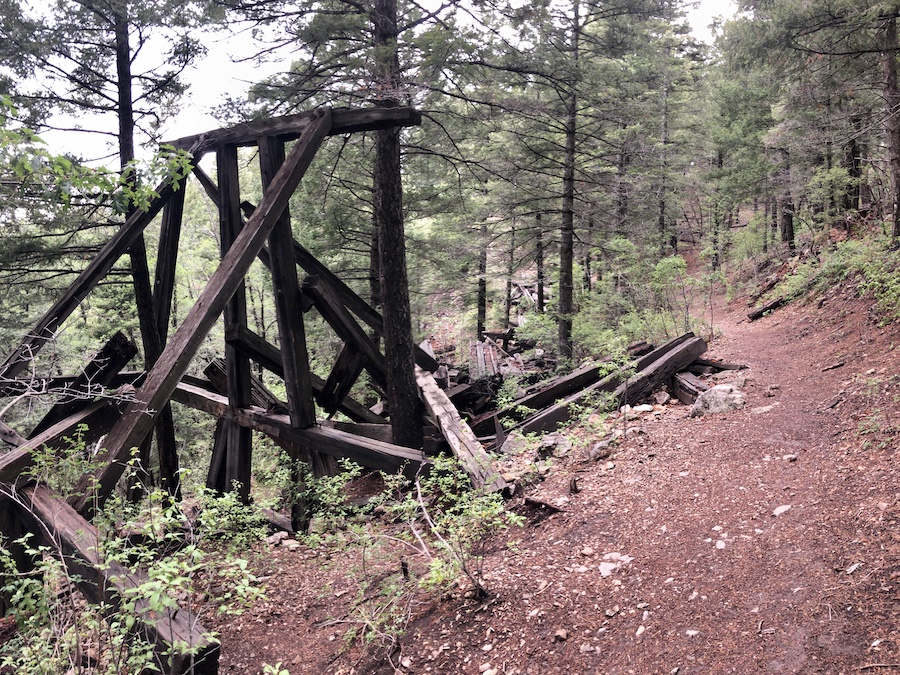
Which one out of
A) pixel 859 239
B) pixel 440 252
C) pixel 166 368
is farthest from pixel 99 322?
pixel 859 239

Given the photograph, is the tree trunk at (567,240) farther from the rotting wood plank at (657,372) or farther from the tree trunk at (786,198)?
the tree trunk at (786,198)

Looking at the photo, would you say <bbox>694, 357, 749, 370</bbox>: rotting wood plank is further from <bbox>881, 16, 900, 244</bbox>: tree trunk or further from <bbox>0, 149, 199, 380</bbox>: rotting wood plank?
<bbox>0, 149, 199, 380</bbox>: rotting wood plank

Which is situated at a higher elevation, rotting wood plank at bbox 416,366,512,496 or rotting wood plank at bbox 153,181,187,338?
rotting wood plank at bbox 153,181,187,338

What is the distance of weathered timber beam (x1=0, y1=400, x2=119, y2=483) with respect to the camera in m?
4.08

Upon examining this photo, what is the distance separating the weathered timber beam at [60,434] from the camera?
13.4 ft

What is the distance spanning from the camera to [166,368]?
14.6 feet

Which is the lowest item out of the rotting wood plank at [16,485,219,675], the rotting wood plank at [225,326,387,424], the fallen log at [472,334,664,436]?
the fallen log at [472,334,664,436]

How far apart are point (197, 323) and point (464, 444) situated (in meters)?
3.19

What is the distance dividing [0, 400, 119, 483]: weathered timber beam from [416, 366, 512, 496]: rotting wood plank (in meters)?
3.58

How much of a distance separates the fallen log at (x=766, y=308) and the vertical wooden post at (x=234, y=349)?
15.1 m

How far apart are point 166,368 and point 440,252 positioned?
10943 millimetres

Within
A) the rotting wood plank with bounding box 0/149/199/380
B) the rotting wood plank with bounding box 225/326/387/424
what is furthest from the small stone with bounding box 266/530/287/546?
the rotting wood plank with bounding box 0/149/199/380

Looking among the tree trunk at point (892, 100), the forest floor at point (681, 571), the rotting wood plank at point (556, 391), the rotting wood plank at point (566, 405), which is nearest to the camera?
the forest floor at point (681, 571)

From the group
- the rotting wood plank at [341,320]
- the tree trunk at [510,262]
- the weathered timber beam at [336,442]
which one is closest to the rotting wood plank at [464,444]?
the weathered timber beam at [336,442]
